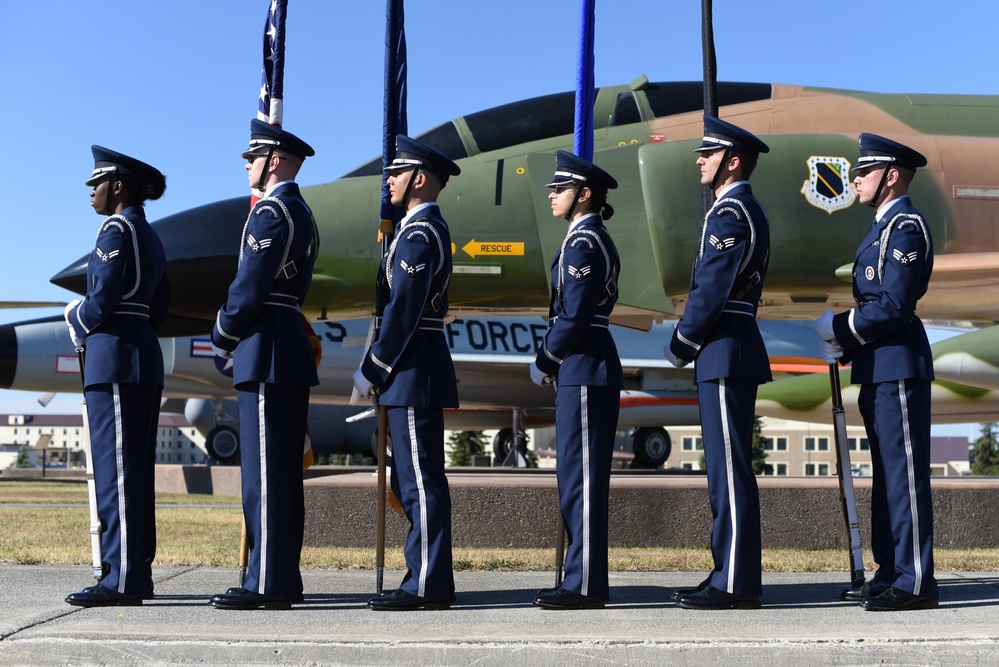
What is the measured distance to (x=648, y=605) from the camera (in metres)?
4.42

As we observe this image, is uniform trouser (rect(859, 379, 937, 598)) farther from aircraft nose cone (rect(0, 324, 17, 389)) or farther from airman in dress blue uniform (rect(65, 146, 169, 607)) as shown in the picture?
aircraft nose cone (rect(0, 324, 17, 389))

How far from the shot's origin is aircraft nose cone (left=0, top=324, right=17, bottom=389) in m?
19.6

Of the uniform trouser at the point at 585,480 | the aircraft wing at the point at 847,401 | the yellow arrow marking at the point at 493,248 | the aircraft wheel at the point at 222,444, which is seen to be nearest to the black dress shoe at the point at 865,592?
the uniform trouser at the point at 585,480

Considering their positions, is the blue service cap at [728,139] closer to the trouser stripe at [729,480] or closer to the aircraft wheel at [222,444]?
the trouser stripe at [729,480]

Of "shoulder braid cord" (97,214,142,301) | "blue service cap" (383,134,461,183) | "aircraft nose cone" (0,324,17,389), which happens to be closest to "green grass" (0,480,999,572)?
"shoulder braid cord" (97,214,142,301)

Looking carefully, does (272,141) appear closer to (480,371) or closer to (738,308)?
(738,308)

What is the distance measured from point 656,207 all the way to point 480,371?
52.3ft

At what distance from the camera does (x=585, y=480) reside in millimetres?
4344

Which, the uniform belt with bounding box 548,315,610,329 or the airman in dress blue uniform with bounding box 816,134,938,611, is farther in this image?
the uniform belt with bounding box 548,315,610,329

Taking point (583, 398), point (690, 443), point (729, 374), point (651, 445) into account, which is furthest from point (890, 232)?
point (690, 443)

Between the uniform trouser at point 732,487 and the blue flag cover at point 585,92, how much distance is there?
203 centimetres

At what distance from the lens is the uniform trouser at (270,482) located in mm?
4145

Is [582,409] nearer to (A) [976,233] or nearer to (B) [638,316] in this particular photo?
(B) [638,316]

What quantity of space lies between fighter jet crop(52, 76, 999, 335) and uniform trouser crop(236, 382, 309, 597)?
13.1ft
